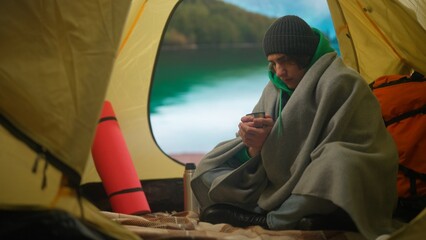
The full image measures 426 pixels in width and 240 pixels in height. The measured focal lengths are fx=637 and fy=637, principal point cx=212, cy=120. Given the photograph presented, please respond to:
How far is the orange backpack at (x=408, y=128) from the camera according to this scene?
210 centimetres

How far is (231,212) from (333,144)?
430 mm

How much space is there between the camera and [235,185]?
7.00 feet

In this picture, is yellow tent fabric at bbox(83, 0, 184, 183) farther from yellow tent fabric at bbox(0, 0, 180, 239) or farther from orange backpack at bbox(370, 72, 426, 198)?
yellow tent fabric at bbox(0, 0, 180, 239)

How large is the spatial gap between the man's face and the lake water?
349 cm

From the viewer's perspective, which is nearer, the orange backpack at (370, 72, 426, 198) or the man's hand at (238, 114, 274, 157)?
the man's hand at (238, 114, 274, 157)

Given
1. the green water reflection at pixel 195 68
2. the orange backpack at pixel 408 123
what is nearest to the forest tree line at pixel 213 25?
the green water reflection at pixel 195 68

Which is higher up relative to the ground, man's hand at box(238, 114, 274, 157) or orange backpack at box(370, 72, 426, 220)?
man's hand at box(238, 114, 274, 157)

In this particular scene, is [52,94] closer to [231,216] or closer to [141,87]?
[231,216]

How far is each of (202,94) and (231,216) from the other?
5430 millimetres

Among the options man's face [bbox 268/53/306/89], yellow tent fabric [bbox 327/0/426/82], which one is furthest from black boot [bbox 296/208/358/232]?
yellow tent fabric [bbox 327/0/426/82]

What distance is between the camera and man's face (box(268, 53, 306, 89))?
80.4 inches

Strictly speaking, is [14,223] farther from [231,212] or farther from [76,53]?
[231,212]

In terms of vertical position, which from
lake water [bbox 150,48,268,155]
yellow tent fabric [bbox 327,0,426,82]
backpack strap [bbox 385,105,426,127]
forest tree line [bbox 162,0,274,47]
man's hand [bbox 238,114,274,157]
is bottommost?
lake water [bbox 150,48,268,155]

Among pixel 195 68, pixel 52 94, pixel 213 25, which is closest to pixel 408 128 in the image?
pixel 52 94
